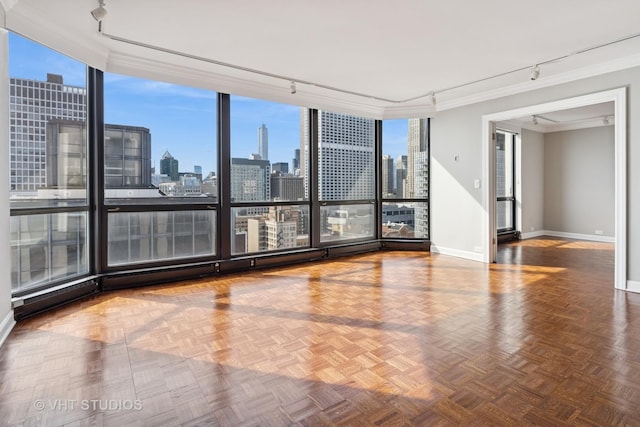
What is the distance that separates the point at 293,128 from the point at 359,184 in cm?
167

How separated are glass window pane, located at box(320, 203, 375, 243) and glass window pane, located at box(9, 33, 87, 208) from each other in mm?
3545

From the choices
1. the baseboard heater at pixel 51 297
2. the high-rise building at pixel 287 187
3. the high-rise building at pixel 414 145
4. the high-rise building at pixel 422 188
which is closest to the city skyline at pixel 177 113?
the high-rise building at pixel 287 187

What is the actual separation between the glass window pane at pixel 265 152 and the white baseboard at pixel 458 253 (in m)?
2.61

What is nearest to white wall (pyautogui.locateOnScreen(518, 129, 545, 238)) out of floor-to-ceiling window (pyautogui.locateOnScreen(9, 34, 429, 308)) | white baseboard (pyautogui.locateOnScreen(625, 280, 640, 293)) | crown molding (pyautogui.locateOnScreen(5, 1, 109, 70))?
floor-to-ceiling window (pyautogui.locateOnScreen(9, 34, 429, 308))

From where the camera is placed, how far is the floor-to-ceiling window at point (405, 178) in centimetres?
665

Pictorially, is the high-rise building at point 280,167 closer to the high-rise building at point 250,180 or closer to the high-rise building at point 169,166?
the high-rise building at point 250,180

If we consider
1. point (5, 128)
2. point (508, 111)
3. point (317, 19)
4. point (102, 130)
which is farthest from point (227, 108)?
point (508, 111)

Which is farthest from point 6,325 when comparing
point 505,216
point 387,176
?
point 505,216

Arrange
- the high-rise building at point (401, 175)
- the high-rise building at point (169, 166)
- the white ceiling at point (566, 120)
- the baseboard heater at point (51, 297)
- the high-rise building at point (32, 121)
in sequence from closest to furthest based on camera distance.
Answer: the baseboard heater at point (51, 297) → the high-rise building at point (32, 121) → the high-rise building at point (169, 166) → the white ceiling at point (566, 120) → the high-rise building at point (401, 175)

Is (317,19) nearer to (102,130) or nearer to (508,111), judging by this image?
(102,130)

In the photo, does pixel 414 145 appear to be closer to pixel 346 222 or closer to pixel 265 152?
pixel 346 222

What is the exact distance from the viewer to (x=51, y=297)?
3418 mm

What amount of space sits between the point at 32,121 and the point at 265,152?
281 centimetres

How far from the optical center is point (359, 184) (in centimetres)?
661
